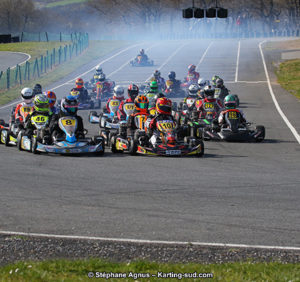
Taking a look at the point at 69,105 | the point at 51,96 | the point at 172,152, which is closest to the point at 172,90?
the point at 51,96

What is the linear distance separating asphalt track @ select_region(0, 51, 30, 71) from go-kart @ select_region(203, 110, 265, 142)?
40.9 m

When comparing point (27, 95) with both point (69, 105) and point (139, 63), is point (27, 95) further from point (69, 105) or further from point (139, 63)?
point (139, 63)

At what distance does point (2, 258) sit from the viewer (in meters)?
8.36

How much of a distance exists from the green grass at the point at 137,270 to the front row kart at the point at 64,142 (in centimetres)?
941

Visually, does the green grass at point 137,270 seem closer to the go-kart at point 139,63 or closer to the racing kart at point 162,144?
the racing kart at point 162,144

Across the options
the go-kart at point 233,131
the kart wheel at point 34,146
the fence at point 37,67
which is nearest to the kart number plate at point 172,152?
the kart wheel at point 34,146

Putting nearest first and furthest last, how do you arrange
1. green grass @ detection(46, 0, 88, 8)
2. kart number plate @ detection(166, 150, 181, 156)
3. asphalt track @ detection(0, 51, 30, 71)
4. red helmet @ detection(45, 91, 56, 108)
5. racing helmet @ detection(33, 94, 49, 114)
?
1. kart number plate @ detection(166, 150, 181, 156)
2. racing helmet @ detection(33, 94, 49, 114)
3. red helmet @ detection(45, 91, 56, 108)
4. asphalt track @ detection(0, 51, 30, 71)
5. green grass @ detection(46, 0, 88, 8)

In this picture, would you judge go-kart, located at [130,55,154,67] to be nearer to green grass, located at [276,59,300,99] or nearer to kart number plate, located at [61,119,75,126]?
green grass, located at [276,59,300,99]

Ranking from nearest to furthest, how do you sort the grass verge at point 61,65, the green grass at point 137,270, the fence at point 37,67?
1. the green grass at point 137,270
2. the grass verge at point 61,65
3. the fence at point 37,67

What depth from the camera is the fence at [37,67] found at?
45938 mm

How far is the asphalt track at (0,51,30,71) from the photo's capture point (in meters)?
61.9

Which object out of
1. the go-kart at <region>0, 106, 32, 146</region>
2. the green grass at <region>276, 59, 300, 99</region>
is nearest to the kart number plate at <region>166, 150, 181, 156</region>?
the go-kart at <region>0, 106, 32, 146</region>

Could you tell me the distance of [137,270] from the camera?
25.3ft

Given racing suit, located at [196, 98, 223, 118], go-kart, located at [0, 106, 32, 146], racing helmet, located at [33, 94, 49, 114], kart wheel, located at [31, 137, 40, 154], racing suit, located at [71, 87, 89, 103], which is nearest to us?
kart wheel, located at [31, 137, 40, 154]
